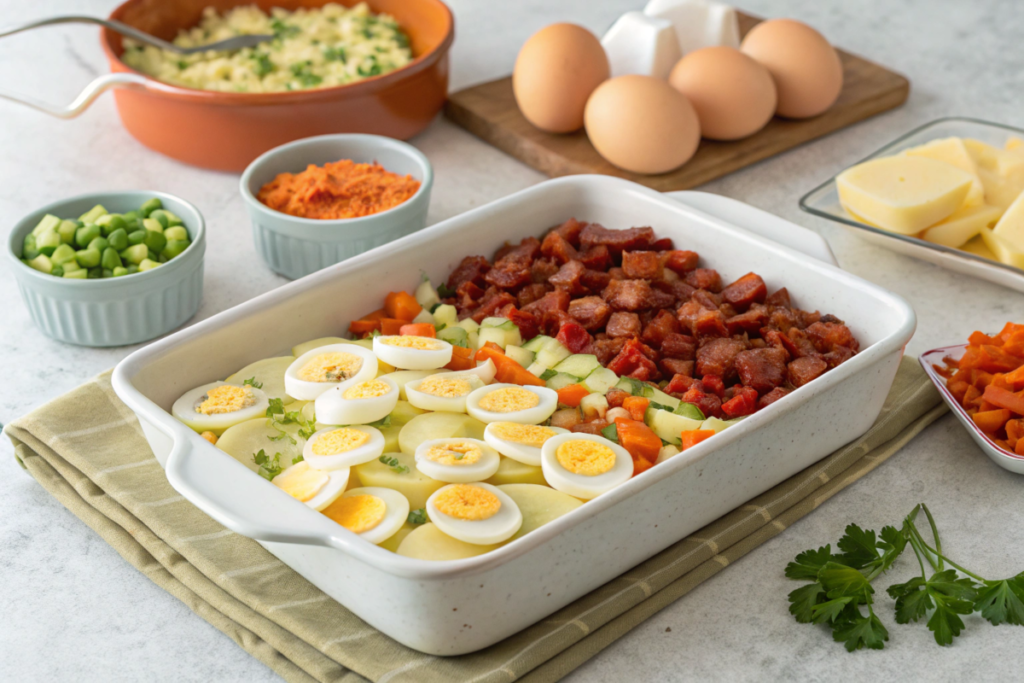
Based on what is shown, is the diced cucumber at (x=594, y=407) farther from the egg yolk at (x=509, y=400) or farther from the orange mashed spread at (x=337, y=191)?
the orange mashed spread at (x=337, y=191)

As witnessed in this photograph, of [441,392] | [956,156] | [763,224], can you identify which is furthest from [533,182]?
[441,392]

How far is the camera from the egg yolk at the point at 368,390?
1.94 metres

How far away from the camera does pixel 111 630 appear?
1863 millimetres

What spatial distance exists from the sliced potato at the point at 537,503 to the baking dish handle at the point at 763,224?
101 cm

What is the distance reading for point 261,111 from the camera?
312cm

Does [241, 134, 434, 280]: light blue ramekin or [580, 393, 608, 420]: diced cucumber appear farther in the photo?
[241, 134, 434, 280]: light blue ramekin

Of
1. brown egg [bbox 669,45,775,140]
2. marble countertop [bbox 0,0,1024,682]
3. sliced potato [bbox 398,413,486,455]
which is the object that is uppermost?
brown egg [bbox 669,45,775,140]

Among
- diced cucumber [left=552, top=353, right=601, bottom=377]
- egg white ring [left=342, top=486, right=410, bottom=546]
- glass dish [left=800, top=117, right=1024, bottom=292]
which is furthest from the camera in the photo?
glass dish [left=800, top=117, right=1024, bottom=292]

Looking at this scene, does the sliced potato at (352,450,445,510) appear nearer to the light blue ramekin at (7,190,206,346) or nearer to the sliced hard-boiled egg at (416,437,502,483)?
the sliced hard-boiled egg at (416,437,502,483)

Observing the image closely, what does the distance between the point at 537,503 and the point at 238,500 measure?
51 cm

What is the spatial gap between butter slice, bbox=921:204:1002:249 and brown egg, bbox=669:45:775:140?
75 cm


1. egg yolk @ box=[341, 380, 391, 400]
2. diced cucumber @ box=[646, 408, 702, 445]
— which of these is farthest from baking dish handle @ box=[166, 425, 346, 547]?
diced cucumber @ box=[646, 408, 702, 445]

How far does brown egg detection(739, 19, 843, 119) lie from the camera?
344 cm

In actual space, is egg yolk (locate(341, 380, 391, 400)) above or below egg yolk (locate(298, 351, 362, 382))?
above
